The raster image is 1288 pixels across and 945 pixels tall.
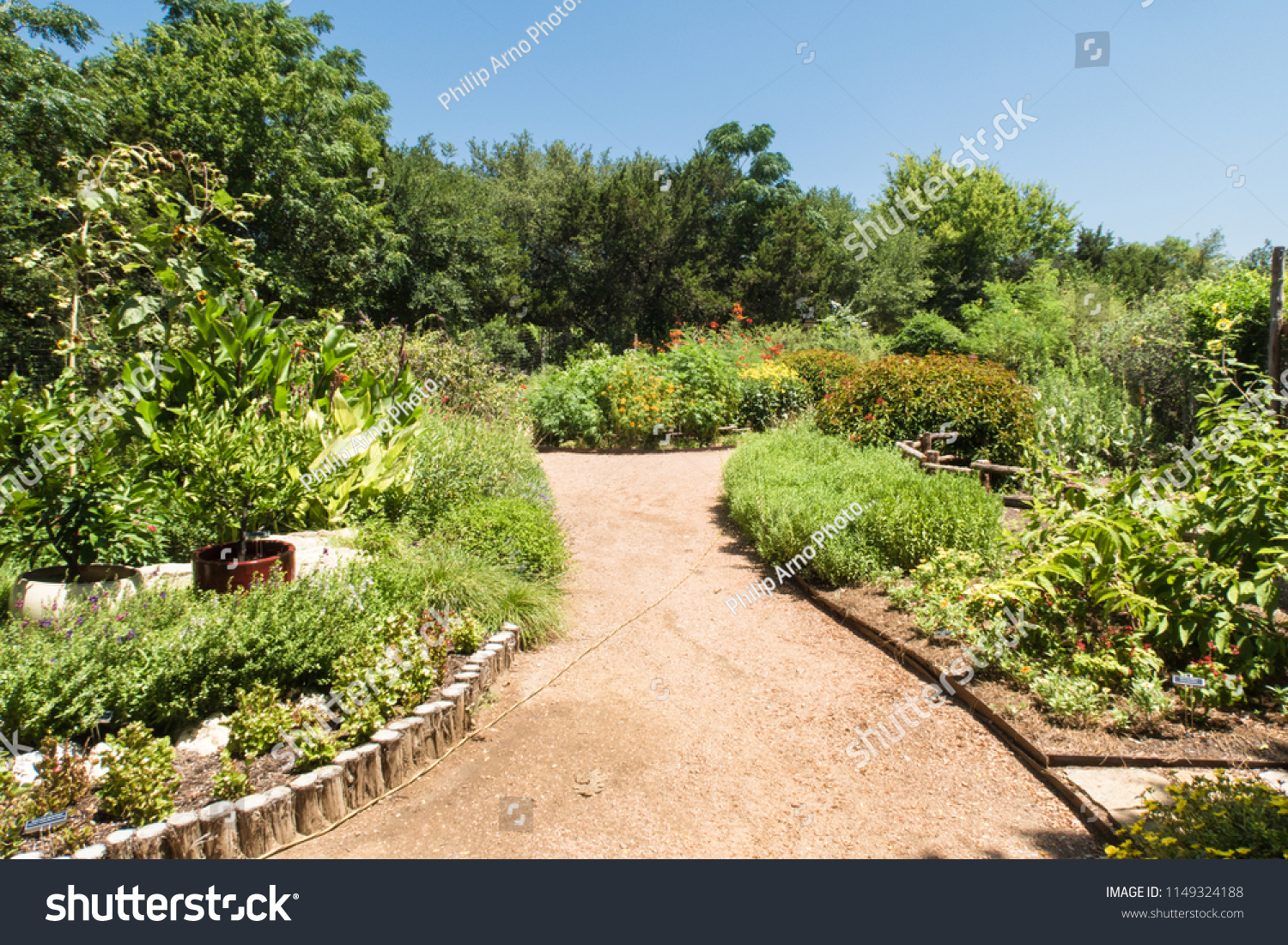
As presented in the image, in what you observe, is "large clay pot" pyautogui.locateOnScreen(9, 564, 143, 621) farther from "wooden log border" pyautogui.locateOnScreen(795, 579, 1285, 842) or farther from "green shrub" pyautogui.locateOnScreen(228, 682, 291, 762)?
"wooden log border" pyautogui.locateOnScreen(795, 579, 1285, 842)

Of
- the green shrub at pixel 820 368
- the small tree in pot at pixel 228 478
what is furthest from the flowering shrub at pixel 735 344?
the small tree in pot at pixel 228 478

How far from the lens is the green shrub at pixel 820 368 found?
42.0 ft

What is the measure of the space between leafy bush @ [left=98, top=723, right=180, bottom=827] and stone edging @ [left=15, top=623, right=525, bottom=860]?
124 millimetres

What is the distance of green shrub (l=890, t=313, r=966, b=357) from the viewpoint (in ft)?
68.4

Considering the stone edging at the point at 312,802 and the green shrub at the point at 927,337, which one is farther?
the green shrub at the point at 927,337

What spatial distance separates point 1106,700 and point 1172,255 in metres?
42.3

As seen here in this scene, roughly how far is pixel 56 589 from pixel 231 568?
30.5 inches

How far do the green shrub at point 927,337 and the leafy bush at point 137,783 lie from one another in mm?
20806

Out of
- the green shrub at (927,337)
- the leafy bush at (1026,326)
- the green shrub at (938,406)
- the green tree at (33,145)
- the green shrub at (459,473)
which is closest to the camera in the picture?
the green shrub at (459,473)

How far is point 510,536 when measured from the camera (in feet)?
18.0

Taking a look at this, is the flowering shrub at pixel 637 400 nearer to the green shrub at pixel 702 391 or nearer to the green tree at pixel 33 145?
the green shrub at pixel 702 391

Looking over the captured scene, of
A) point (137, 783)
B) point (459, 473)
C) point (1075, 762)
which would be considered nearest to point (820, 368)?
point (459, 473)

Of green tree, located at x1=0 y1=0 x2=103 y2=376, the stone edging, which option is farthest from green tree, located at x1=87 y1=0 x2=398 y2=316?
the stone edging
